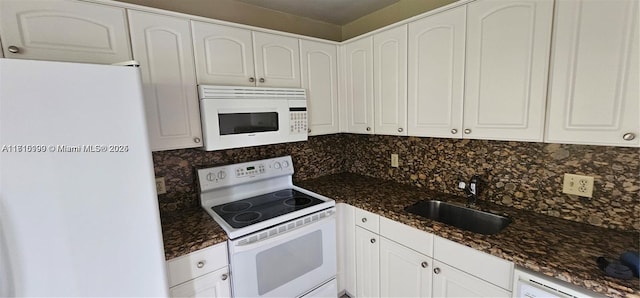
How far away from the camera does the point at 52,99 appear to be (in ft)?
2.79

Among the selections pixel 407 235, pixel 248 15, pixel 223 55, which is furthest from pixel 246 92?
pixel 407 235

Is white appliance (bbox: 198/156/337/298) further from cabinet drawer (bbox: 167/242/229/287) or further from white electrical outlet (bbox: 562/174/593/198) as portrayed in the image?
white electrical outlet (bbox: 562/174/593/198)

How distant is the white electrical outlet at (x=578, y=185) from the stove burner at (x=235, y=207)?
1.83 meters

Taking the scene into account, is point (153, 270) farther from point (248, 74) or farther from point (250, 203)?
point (248, 74)

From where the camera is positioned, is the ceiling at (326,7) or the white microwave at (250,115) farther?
the ceiling at (326,7)

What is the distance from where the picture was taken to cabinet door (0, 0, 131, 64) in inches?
43.1

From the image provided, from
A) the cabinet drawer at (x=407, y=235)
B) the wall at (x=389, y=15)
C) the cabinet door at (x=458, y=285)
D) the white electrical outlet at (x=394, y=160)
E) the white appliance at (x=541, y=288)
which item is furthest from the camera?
the white electrical outlet at (x=394, y=160)

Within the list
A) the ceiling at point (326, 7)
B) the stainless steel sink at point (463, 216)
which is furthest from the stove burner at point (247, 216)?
the ceiling at point (326, 7)

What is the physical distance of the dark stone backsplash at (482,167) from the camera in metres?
1.26

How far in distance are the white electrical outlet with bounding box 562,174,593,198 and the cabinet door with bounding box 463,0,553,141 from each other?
36 cm

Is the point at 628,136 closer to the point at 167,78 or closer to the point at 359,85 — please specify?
the point at 359,85

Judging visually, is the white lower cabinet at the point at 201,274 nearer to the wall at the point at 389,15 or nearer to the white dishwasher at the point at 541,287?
the white dishwasher at the point at 541,287

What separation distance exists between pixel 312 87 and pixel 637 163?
1.79m

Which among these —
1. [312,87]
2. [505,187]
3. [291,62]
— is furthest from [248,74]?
[505,187]
